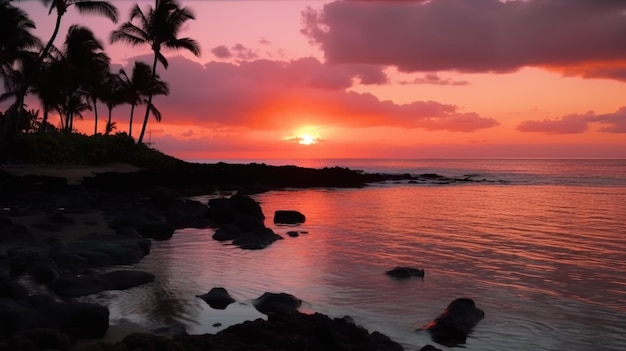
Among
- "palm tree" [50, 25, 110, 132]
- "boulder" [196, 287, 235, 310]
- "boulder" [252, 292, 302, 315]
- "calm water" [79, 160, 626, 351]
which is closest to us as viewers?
"calm water" [79, 160, 626, 351]

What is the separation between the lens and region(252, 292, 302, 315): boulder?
730 cm

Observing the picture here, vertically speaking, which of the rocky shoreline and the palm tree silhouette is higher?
the palm tree silhouette

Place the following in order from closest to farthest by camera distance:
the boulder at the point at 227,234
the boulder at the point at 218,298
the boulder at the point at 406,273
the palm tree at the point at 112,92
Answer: the boulder at the point at 218,298 → the boulder at the point at 406,273 → the boulder at the point at 227,234 → the palm tree at the point at 112,92

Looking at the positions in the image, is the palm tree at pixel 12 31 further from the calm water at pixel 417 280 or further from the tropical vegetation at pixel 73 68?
the calm water at pixel 417 280

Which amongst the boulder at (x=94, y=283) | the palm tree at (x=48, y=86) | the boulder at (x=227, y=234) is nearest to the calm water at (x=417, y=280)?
the boulder at (x=94, y=283)

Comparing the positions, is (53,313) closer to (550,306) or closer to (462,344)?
(462,344)

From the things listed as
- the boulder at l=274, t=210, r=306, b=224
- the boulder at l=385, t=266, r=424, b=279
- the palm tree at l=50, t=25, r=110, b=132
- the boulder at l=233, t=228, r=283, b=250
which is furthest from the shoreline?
the palm tree at l=50, t=25, r=110, b=132

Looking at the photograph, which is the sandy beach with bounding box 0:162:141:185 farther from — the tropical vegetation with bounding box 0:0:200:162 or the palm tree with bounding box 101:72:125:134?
the palm tree with bounding box 101:72:125:134

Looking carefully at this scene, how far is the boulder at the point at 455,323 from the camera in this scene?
254 inches

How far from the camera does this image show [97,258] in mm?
9711

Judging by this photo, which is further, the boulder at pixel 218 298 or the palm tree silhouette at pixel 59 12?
the palm tree silhouette at pixel 59 12

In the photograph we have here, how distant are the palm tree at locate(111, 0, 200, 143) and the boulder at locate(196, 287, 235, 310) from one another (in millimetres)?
32015

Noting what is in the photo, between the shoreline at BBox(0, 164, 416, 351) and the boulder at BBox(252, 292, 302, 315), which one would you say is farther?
the boulder at BBox(252, 292, 302, 315)

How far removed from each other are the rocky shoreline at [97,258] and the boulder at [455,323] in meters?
1.05
